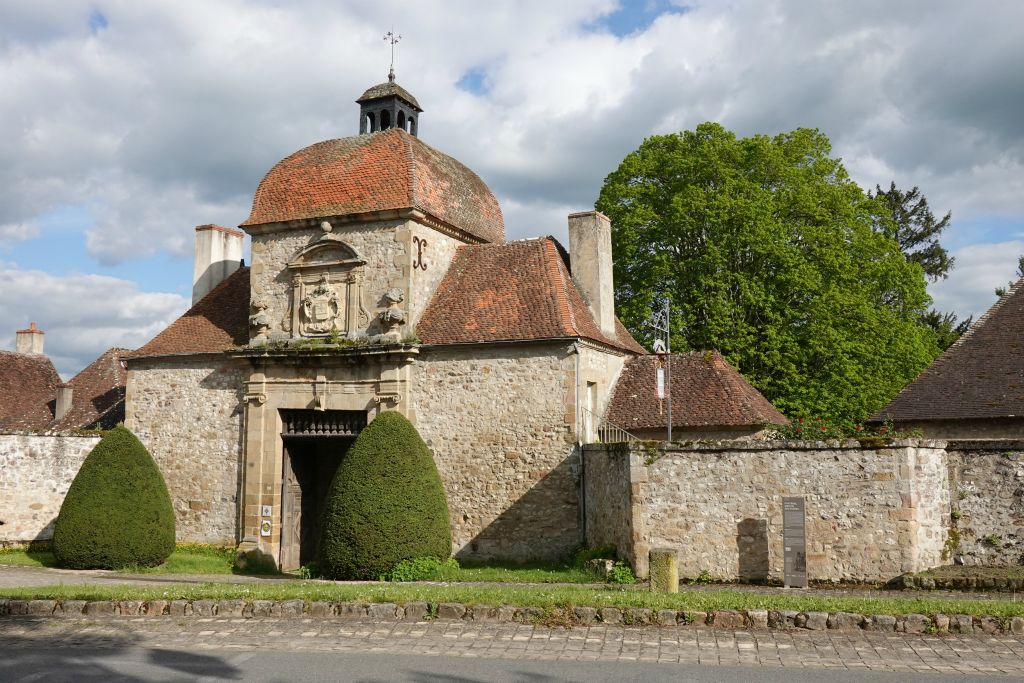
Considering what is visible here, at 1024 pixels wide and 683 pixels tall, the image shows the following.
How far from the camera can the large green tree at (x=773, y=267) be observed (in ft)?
75.3

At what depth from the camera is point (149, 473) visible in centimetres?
1803

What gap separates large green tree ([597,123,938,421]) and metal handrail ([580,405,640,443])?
20.8 ft

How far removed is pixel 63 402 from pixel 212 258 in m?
6.94

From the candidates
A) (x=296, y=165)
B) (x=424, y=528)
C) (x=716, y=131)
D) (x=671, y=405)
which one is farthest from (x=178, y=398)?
(x=716, y=131)

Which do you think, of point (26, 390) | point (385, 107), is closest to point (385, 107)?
point (385, 107)

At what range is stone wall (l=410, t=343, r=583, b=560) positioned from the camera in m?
16.7

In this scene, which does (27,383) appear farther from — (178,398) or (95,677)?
(95,677)

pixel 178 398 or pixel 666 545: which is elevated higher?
pixel 178 398

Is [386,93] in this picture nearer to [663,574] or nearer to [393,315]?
[393,315]

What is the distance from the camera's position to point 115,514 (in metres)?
17.1

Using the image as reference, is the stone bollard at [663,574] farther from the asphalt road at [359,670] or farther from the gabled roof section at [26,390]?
the gabled roof section at [26,390]

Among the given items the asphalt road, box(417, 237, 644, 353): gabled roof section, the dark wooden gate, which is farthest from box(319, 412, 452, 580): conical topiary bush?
the asphalt road

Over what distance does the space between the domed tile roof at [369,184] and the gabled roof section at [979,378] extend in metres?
10.4

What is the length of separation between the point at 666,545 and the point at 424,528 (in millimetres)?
4486
